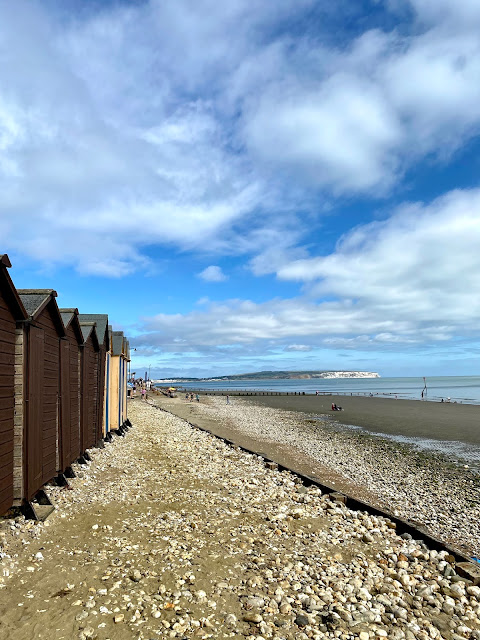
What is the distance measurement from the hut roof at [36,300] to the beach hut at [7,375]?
0.55 m

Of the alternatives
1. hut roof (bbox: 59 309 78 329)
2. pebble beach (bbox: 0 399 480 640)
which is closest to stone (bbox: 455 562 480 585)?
pebble beach (bbox: 0 399 480 640)

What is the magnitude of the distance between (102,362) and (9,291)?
9.98 meters

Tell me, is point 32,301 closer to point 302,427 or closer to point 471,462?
point 471,462

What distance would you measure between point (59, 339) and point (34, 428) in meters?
2.76

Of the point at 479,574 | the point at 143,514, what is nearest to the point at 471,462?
the point at 479,574

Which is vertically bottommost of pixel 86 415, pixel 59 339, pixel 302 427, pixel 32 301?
pixel 302 427

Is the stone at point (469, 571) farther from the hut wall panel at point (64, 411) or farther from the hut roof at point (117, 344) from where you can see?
the hut roof at point (117, 344)

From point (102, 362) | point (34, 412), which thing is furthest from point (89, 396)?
point (34, 412)

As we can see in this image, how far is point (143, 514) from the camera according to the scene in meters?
9.51

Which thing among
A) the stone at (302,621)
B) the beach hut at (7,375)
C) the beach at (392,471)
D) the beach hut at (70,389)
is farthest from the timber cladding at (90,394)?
the stone at (302,621)

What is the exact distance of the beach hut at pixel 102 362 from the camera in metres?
17.0

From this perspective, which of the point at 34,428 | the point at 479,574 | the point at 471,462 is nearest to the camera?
the point at 479,574

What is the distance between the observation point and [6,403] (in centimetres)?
793

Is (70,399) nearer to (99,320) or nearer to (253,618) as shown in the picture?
(99,320)
